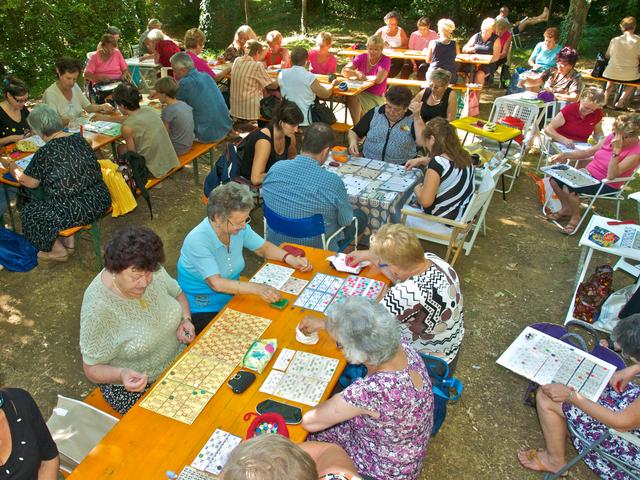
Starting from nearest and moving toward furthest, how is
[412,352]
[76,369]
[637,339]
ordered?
1. [412,352]
2. [637,339]
3. [76,369]

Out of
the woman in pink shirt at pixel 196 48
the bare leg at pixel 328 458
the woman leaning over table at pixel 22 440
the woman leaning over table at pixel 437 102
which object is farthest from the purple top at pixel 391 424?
the woman in pink shirt at pixel 196 48

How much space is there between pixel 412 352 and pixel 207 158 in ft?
19.1

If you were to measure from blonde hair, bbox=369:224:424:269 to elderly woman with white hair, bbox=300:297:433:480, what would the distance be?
616 mm

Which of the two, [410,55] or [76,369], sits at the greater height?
[410,55]

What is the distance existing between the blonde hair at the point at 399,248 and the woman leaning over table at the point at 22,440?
6.33 feet

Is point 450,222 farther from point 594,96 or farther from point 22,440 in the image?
point 22,440

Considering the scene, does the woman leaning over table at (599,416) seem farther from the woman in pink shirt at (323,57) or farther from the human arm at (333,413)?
the woman in pink shirt at (323,57)

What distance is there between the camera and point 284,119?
4734 mm

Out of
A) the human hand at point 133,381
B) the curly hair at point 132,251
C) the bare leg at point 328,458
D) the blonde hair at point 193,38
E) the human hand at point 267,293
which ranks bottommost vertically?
the bare leg at point 328,458

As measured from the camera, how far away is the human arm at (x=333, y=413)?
2.23 metres

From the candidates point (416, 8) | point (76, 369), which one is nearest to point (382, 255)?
point (76, 369)

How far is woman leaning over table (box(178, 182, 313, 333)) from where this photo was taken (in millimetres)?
3111

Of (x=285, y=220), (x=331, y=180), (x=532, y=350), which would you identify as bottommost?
(x=532, y=350)

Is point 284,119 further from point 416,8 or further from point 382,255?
point 416,8
